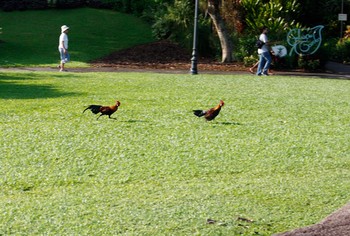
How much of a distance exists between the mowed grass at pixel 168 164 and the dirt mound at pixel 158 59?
12297mm

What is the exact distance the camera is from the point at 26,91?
17.5 m

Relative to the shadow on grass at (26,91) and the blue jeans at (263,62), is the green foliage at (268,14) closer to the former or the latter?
the blue jeans at (263,62)

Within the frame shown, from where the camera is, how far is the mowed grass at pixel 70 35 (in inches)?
1276

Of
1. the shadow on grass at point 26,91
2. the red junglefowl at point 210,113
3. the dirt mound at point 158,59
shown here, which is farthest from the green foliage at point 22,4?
the red junglefowl at point 210,113

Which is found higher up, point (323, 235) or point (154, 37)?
point (323, 235)

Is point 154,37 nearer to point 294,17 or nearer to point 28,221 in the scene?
point 294,17

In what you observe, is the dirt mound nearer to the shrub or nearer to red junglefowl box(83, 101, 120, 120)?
the shrub

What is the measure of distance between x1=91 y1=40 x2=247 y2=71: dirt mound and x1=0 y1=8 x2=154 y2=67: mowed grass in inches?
40.5

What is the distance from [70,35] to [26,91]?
2304 cm

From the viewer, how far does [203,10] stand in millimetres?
36281

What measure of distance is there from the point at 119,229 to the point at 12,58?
982 inches

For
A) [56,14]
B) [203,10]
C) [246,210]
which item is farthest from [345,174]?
[56,14]

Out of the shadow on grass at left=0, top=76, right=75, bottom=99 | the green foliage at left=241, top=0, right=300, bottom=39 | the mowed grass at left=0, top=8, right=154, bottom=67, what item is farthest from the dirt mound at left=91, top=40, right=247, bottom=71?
the shadow on grass at left=0, top=76, right=75, bottom=99

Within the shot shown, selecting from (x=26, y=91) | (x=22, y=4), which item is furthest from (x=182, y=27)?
(x=26, y=91)
